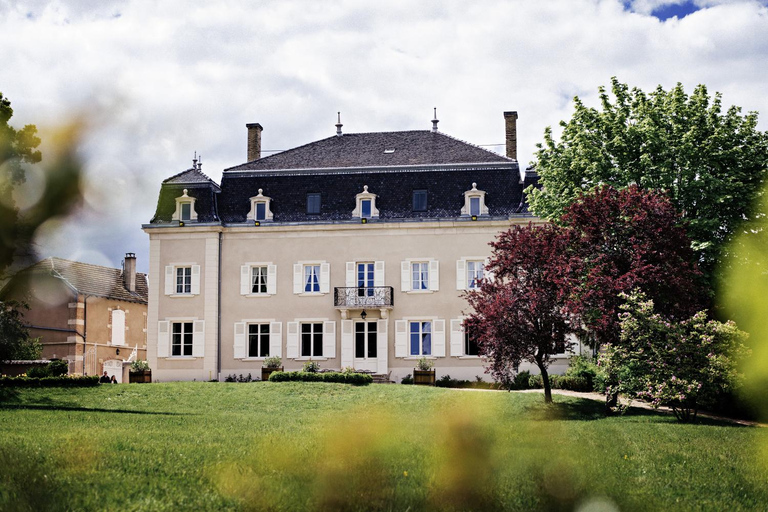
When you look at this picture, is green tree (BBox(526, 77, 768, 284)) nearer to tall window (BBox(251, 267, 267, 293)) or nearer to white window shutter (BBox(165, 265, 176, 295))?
tall window (BBox(251, 267, 267, 293))

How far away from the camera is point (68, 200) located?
2.30m

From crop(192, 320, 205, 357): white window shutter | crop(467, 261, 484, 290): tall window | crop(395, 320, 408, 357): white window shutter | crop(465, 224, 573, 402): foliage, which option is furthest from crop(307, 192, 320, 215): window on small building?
crop(465, 224, 573, 402): foliage

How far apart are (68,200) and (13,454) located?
203 inches

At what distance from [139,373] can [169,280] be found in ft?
18.3

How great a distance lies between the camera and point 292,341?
133ft

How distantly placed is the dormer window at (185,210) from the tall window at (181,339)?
17.5 ft

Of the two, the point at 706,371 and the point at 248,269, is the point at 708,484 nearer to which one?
the point at 706,371

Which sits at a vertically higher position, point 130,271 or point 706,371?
point 130,271

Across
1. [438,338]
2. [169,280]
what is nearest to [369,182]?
[438,338]

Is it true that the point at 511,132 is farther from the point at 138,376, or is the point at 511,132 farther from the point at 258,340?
the point at 138,376

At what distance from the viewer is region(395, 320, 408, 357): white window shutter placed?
39938 millimetres

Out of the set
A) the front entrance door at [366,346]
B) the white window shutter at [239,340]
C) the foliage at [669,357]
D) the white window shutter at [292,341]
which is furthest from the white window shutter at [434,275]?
the foliage at [669,357]

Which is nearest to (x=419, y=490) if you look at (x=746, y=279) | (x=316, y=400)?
(x=746, y=279)

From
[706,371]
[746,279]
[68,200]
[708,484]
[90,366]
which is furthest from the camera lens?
[90,366]
